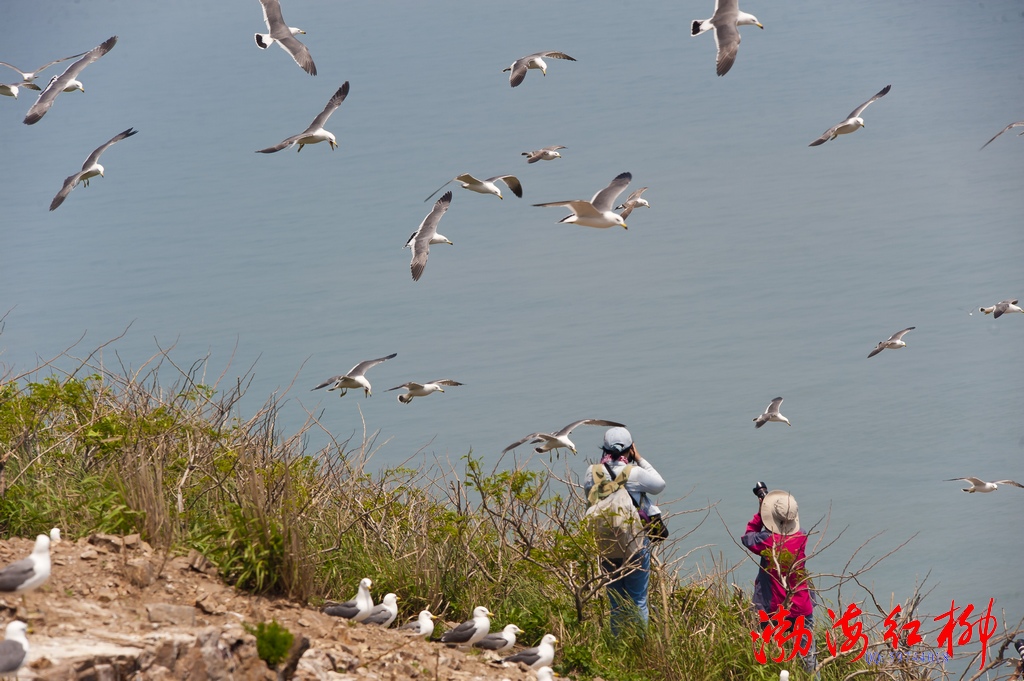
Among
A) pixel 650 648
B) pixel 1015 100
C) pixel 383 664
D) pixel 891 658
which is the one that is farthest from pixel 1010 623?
pixel 1015 100

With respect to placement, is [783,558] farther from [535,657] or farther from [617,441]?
[535,657]

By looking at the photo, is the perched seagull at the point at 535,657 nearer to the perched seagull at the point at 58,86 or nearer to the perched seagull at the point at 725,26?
the perched seagull at the point at 725,26

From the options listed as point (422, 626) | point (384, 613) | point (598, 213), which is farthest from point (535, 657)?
point (598, 213)

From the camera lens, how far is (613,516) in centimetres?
858

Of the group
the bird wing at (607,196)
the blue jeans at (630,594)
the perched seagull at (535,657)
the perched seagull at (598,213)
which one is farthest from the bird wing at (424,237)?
the perched seagull at (535,657)

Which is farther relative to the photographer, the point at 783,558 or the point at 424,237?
the point at 424,237

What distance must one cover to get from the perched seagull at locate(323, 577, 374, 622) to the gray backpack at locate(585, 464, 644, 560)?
5.77 feet

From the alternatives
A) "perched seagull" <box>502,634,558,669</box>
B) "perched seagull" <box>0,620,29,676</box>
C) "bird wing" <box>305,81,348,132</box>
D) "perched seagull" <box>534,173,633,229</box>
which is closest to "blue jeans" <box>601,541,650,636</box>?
"perched seagull" <box>502,634,558,669</box>

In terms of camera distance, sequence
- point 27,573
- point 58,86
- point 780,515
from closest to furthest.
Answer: point 27,573 < point 780,515 < point 58,86

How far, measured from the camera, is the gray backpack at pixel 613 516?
8570 millimetres

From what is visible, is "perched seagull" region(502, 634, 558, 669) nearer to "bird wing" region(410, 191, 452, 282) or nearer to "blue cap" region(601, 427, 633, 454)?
"blue cap" region(601, 427, 633, 454)

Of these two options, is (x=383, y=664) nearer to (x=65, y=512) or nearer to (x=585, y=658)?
(x=585, y=658)

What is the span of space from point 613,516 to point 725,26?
18.2 feet

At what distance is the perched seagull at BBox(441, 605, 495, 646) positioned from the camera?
779 cm
